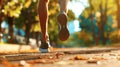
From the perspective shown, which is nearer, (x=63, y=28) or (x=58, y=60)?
(x=58, y=60)

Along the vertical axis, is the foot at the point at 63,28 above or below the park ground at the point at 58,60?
above

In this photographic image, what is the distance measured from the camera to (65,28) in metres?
6.34

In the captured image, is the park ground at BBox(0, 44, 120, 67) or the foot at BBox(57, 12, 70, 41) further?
the foot at BBox(57, 12, 70, 41)

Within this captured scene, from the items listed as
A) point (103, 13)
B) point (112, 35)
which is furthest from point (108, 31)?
point (103, 13)

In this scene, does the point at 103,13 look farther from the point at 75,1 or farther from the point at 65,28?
the point at 65,28

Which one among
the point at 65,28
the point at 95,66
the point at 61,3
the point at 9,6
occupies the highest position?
the point at 9,6

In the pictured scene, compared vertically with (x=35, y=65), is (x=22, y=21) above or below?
above

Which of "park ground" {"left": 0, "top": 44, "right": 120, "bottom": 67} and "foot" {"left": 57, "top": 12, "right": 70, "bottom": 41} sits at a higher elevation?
"foot" {"left": 57, "top": 12, "right": 70, "bottom": 41}

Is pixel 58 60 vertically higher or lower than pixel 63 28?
lower

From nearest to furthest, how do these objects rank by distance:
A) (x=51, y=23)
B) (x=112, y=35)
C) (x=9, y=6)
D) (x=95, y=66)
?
(x=95, y=66) < (x=9, y=6) < (x=51, y=23) < (x=112, y=35)

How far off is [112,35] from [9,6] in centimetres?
4016

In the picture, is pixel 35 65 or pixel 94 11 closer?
pixel 35 65

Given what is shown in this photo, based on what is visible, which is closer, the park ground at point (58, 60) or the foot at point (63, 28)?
the park ground at point (58, 60)

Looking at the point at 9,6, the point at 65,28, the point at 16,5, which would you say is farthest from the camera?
the point at 16,5
